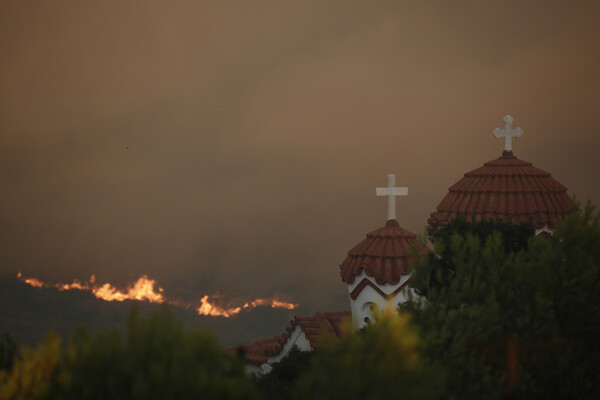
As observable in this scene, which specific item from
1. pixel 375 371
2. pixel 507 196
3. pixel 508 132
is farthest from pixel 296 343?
pixel 375 371

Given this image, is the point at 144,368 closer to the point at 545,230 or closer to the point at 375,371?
the point at 375,371

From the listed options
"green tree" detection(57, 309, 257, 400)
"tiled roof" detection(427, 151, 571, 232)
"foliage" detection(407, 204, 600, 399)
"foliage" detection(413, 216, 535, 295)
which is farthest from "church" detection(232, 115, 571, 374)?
"green tree" detection(57, 309, 257, 400)

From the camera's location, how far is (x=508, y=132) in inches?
1209

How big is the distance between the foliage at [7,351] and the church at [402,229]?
37.5 feet

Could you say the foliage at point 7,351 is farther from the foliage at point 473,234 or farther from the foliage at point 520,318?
the foliage at point 473,234

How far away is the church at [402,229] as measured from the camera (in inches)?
1054

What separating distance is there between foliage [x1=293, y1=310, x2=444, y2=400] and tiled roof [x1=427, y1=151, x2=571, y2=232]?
48.8 ft

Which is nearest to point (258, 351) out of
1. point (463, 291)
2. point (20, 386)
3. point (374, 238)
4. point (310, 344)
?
point (310, 344)

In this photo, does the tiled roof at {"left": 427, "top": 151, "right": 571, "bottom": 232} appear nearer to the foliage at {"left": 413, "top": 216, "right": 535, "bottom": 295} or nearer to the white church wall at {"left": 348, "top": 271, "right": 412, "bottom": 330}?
the white church wall at {"left": 348, "top": 271, "right": 412, "bottom": 330}

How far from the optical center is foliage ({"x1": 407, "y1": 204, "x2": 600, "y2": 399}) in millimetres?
17453

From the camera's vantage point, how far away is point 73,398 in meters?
13.2

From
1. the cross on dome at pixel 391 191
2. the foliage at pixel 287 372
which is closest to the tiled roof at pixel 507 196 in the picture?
the cross on dome at pixel 391 191

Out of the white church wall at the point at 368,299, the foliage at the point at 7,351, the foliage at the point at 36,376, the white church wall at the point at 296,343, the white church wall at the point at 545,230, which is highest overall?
the white church wall at the point at 545,230

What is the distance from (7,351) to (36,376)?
3577 millimetres
